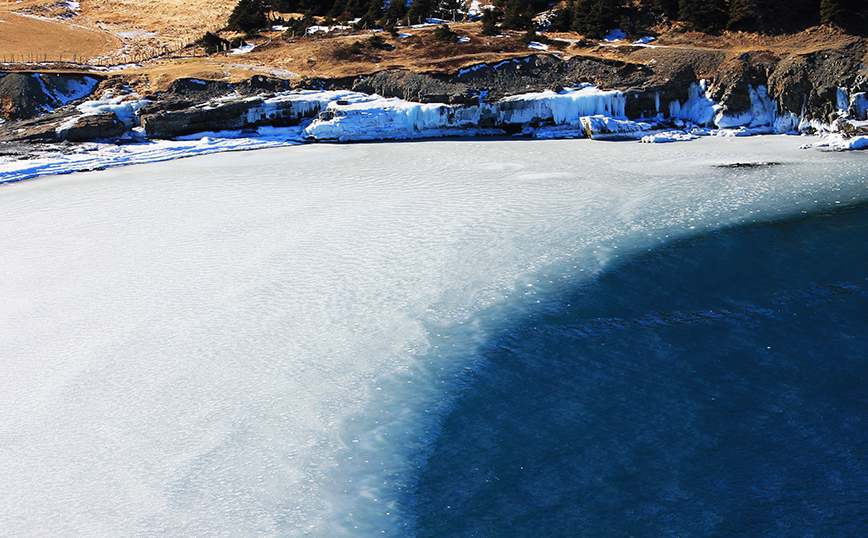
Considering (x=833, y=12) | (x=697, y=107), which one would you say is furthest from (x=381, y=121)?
(x=833, y=12)

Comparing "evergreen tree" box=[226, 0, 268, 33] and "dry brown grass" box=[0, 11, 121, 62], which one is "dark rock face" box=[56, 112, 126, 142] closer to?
"dry brown grass" box=[0, 11, 121, 62]

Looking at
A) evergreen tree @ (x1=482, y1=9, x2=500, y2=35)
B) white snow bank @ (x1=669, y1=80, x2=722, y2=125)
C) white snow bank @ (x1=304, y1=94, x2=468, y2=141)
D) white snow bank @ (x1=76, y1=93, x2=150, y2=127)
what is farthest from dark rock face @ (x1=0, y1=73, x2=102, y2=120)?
white snow bank @ (x1=669, y1=80, x2=722, y2=125)

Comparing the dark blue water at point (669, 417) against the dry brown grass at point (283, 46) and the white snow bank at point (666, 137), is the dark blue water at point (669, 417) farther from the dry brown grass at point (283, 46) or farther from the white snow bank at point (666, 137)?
the dry brown grass at point (283, 46)

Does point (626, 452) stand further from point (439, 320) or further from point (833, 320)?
point (833, 320)

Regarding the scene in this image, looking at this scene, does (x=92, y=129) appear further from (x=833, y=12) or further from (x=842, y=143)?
(x=833, y=12)

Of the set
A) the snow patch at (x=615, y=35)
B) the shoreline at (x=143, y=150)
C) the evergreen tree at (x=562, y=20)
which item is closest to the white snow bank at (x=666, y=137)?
the shoreline at (x=143, y=150)

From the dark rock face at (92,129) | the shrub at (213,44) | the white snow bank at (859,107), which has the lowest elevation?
the white snow bank at (859,107)
